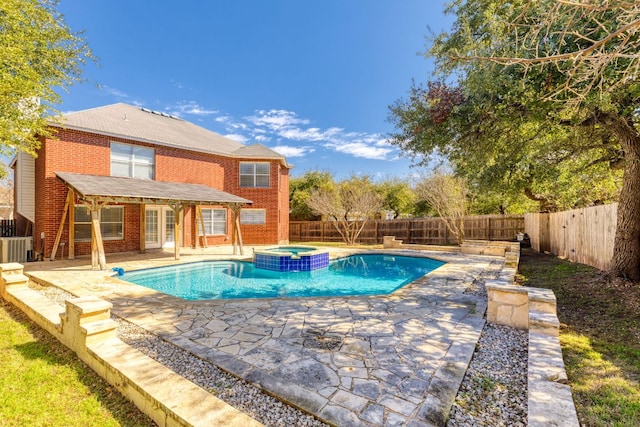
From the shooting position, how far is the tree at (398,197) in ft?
84.8

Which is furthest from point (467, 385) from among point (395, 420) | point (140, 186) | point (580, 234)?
point (140, 186)

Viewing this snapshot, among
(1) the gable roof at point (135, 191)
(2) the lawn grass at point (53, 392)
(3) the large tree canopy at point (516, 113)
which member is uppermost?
(3) the large tree canopy at point (516, 113)

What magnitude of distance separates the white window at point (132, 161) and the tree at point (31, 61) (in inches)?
186

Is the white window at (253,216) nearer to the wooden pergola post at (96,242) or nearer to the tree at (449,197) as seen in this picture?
the wooden pergola post at (96,242)

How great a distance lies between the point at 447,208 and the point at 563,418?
1737cm

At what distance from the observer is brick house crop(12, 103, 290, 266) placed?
38.7 ft

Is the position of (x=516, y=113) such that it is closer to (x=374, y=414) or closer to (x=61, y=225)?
(x=374, y=414)

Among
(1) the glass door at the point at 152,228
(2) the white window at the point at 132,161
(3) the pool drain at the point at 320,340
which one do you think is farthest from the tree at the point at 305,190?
(3) the pool drain at the point at 320,340

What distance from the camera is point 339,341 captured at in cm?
438

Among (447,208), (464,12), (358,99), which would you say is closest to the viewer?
(464,12)

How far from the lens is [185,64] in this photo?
1781cm

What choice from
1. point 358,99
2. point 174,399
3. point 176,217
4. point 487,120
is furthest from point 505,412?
point 358,99

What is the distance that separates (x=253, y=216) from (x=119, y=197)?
9283 mm

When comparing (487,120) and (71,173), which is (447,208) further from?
(71,173)
